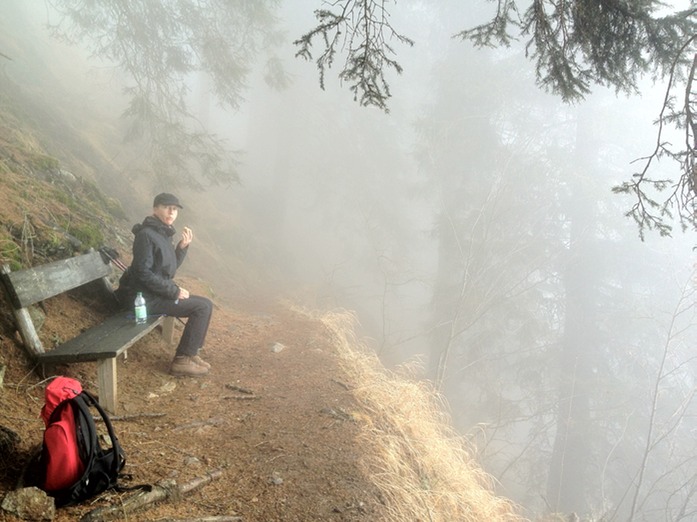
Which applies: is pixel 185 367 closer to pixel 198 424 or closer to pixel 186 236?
pixel 198 424

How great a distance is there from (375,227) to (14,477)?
1829 cm

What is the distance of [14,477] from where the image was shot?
253 centimetres

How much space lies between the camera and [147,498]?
8.54 ft

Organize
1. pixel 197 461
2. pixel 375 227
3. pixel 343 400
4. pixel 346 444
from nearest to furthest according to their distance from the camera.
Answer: pixel 197 461
pixel 346 444
pixel 343 400
pixel 375 227

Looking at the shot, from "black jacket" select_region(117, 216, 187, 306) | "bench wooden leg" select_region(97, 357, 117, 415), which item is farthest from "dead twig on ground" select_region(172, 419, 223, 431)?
"black jacket" select_region(117, 216, 187, 306)

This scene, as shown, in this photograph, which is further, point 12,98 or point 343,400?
point 12,98

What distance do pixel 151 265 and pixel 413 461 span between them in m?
3.62

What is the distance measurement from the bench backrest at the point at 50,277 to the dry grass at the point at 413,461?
3.37 metres

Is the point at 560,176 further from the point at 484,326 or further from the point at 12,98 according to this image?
the point at 12,98

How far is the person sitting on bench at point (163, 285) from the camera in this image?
4.84m

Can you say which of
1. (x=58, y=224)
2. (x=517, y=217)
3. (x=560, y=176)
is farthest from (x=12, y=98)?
(x=560, y=176)

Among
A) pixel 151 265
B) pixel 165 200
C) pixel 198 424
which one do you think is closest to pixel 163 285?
pixel 151 265

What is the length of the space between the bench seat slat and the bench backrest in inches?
19.6

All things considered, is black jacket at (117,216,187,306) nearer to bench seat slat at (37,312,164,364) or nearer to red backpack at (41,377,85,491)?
bench seat slat at (37,312,164,364)
